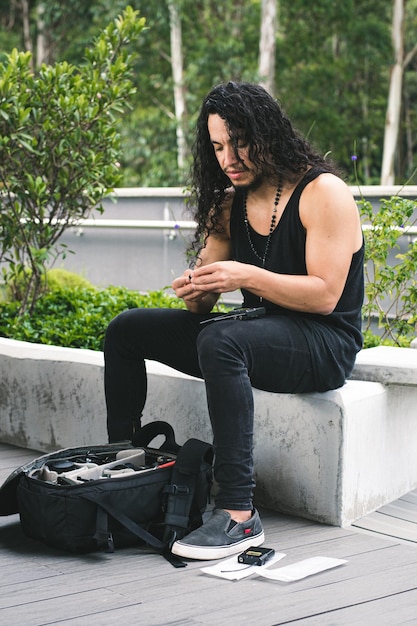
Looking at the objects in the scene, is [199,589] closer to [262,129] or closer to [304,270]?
[304,270]

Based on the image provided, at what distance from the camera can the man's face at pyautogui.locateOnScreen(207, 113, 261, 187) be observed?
3238 mm

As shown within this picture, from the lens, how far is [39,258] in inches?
208

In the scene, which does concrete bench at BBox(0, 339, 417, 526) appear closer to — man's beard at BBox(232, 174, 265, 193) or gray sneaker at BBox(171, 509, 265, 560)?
gray sneaker at BBox(171, 509, 265, 560)

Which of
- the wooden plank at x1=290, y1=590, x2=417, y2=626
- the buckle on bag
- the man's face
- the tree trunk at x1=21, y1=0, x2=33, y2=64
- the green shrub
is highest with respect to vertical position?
the tree trunk at x1=21, y1=0, x2=33, y2=64

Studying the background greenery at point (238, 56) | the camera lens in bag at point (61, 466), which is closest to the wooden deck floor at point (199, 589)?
the camera lens in bag at point (61, 466)

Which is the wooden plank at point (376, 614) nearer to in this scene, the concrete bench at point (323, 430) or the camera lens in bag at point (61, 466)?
the concrete bench at point (323, 430)

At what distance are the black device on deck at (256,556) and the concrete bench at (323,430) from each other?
42cm

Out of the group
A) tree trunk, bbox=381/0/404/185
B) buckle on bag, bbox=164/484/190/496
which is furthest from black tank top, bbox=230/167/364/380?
tree trunk, bbox=381/0/404/185

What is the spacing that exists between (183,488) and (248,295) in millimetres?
709

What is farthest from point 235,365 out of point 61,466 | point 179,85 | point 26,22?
point 26,22

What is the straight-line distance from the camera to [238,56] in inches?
947

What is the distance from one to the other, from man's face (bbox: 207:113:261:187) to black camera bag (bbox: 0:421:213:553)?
2.88ft

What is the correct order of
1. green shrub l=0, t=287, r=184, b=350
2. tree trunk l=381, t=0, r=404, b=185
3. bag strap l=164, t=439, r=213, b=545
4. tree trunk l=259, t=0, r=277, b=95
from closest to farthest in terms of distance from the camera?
bag strap l=164, t=439, r=213, b=545 < green shrub l=0, t=287, r=184, b=350 < tree trunk l=259, t=0, r=277, b=95 < tree trunk l=381, t=0, r=404, b=185

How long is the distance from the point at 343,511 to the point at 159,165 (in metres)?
21.5
